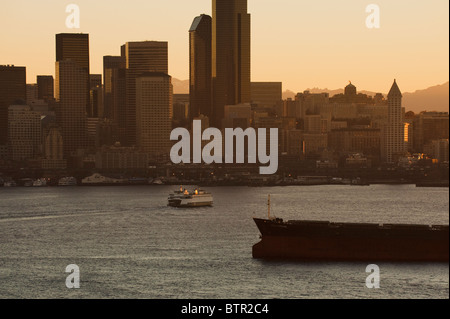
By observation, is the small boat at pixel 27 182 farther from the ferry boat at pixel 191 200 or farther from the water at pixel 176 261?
the water at pixel 176 261

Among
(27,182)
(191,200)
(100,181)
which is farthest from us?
(27,182)

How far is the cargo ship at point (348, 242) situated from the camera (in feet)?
82.8

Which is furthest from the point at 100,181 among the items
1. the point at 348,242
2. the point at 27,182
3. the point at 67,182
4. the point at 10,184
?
the point at 348,242

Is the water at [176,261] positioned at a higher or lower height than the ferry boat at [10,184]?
higher

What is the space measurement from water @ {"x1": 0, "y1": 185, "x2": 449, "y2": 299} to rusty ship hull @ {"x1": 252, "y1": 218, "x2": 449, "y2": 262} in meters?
0.67

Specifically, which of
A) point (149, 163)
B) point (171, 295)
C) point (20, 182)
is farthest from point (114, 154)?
point (171, 295)

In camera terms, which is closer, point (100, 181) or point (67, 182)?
point (67, 182)

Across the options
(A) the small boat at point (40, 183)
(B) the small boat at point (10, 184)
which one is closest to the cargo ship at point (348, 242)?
(A) the small boat at point (40, 183)

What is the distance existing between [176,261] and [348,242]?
19.7ft

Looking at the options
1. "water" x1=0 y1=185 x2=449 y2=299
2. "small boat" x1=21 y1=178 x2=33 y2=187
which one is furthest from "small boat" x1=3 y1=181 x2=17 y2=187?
"water" x1=0 y1=185 x2=449 y2=299

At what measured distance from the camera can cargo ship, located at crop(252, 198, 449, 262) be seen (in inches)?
993

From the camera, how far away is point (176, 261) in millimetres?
27719

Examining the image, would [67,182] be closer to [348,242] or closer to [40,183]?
[40,183]
